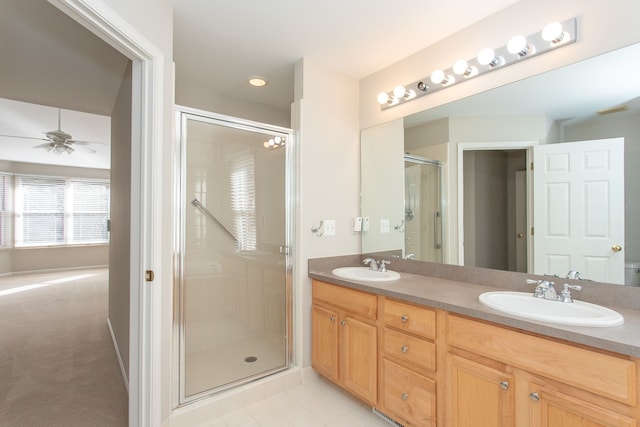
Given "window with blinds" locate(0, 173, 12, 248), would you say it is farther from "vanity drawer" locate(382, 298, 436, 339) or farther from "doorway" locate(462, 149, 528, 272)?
"doorway" locate(462, 149, 528, 272)

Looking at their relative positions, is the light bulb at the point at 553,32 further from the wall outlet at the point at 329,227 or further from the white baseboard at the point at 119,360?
the white baseboard at the point at 119,360

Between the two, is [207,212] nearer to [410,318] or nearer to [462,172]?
[410,318]

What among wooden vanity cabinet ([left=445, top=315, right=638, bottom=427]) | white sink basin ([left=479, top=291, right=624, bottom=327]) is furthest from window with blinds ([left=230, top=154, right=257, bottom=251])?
white sink basin ([left=479, top=291, right=624, bottom=327])

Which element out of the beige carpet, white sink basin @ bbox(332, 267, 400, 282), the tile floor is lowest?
the beige carpet

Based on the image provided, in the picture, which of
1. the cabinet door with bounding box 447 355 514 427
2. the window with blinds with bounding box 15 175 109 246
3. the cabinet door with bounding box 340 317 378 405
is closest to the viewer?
the cabinet door with bounding box 447 355 514 427

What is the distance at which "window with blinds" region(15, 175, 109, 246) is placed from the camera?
6637mm

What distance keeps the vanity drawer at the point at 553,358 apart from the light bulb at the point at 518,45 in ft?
4.84

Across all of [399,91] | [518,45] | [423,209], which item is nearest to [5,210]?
[399,91]

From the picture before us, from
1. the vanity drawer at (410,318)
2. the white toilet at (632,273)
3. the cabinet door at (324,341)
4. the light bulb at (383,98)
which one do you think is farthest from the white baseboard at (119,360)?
the white toilet at (632,273)

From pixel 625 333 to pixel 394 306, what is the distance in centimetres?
95

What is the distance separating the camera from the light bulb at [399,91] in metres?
2.29

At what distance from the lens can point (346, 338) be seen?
2.06 meters

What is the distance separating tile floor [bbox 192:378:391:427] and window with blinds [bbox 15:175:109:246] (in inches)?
296

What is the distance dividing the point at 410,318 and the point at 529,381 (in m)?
0.57
